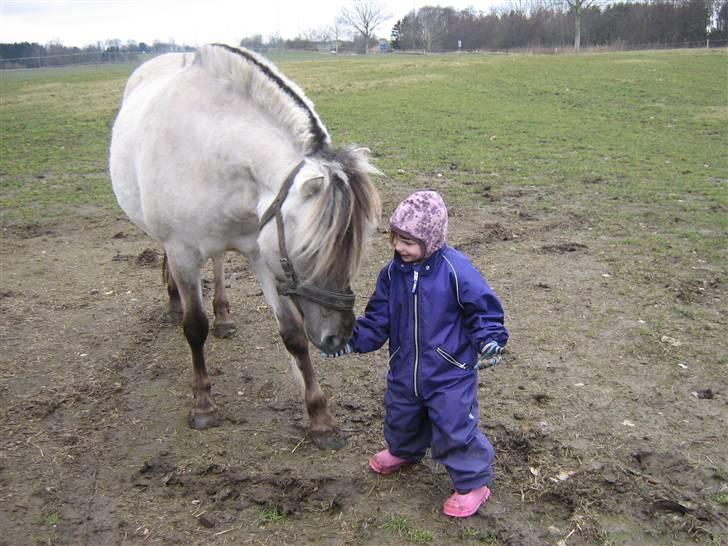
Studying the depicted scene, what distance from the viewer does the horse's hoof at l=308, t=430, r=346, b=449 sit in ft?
10.9

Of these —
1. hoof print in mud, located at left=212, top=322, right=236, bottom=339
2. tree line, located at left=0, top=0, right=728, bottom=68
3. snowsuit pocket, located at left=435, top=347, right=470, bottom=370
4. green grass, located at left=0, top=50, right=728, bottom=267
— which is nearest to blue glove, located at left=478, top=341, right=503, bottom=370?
snowsuit pocket, located at left=435, top=347, right=470, bottom=370

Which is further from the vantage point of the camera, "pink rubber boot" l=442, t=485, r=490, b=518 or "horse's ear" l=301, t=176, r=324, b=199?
"pink rubber boot" l=442, t=485, r=490, b=518

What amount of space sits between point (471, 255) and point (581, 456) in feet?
10.1

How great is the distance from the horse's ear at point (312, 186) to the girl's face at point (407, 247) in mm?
392

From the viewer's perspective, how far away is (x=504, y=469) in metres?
3.08

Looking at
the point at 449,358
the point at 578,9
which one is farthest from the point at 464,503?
the point at 578,9

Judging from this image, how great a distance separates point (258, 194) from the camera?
3000 millimetres

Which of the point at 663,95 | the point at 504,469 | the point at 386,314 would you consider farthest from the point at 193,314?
the point at 663,95

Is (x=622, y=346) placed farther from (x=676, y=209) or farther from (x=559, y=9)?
(x=559, y=9)

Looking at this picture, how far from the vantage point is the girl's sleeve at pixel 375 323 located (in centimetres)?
292

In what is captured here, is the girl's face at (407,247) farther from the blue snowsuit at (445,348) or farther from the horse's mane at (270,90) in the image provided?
the horse's mane at (270,90)

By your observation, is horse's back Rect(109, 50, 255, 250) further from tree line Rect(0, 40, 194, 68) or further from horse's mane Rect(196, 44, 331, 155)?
tree line Rect(0, 40, 194, 68)

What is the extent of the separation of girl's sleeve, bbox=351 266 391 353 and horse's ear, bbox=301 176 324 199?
1.77 ft

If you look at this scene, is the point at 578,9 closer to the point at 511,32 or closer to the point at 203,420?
the point at 511,32
